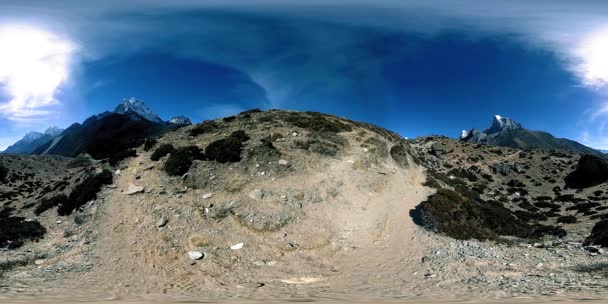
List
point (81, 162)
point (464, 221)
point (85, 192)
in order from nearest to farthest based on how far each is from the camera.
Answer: point (464, 221) < point (85, 192) < point (81, 162)

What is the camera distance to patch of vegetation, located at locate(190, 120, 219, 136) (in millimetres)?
46094

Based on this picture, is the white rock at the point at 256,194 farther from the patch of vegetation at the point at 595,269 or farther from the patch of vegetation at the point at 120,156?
the patch of vegetation at the point at 595,269

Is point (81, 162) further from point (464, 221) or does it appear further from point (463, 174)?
point (464, 221)

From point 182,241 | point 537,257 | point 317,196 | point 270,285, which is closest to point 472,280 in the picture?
point 537,257

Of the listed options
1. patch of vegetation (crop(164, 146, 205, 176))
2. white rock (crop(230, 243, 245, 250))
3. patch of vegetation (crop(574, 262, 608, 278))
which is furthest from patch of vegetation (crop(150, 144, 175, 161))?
patch of vegetation (crop(574, 262, 608, 278))

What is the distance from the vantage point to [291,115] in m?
52.9

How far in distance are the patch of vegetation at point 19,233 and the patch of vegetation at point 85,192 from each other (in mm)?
2705

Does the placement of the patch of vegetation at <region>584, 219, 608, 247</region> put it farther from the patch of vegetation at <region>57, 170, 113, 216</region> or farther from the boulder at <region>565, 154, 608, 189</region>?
the boulder at <region>565, 154, 608, 189</region>

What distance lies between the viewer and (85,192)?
32031 millimetres

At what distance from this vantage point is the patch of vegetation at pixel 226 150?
36.7 metres

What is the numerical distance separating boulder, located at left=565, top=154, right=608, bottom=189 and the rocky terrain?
77.8ft

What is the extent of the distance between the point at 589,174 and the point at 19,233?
278 ft

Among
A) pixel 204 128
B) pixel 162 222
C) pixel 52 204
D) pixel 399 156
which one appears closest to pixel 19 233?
pixel 52 204

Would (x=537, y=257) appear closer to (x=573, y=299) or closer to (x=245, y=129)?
(x=573, y=299)
